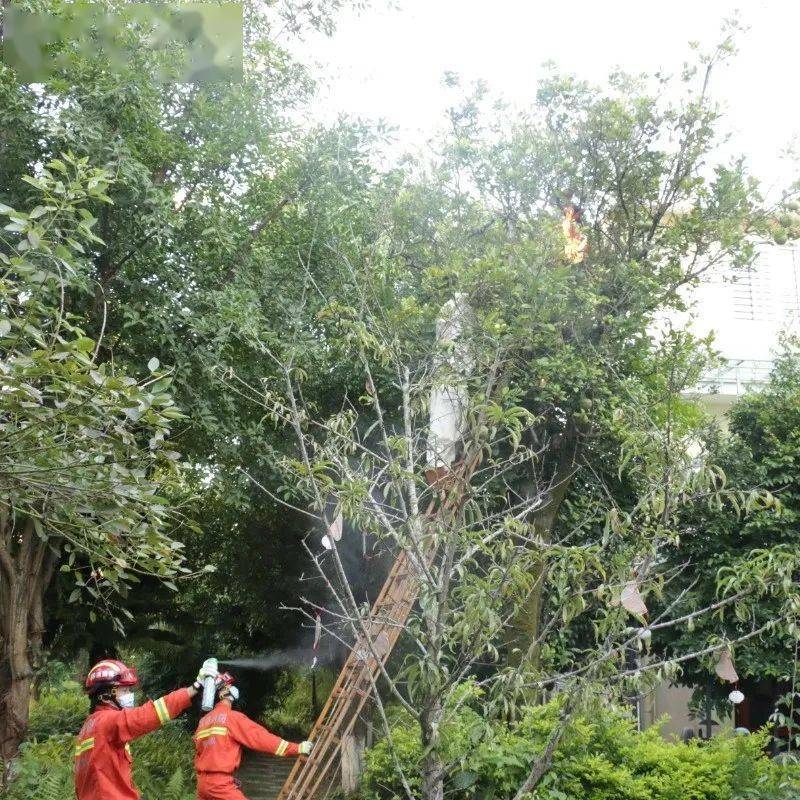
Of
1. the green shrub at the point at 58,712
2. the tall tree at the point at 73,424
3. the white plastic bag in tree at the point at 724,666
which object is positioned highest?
the tall tree at the point at 73,424

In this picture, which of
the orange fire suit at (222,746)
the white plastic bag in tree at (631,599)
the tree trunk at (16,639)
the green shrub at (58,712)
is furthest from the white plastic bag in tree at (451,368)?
the green shrub at (58,712)

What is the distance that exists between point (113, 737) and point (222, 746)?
1.12m

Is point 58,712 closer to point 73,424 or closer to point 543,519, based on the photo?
point 543,519

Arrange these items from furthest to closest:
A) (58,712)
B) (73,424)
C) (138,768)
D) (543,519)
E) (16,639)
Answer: (58,712) → (543,519) → (138,768) → (16,639) → (73,424)

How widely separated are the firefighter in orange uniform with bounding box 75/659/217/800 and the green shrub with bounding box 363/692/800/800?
6.26 feet

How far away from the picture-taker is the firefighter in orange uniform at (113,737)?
5.62m

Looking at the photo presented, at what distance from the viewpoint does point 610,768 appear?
23.5ft

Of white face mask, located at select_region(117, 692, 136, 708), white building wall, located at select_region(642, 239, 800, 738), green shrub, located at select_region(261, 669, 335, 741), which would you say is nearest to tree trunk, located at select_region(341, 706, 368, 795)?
white face mask, located at select_region(117, 692, 136, 708)

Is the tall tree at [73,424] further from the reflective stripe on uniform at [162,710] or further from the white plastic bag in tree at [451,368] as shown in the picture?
the white plastic bag in tree at [451,368]

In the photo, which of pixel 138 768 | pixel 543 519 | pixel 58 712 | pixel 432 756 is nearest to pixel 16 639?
pixel 138 768

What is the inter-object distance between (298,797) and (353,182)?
17.8 feet

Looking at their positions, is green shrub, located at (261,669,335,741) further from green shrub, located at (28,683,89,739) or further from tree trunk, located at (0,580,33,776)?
tree trunk, located at (0,580,33,776)

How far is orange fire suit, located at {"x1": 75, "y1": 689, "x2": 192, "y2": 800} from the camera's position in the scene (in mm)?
5656

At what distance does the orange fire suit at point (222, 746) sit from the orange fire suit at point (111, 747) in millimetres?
868
